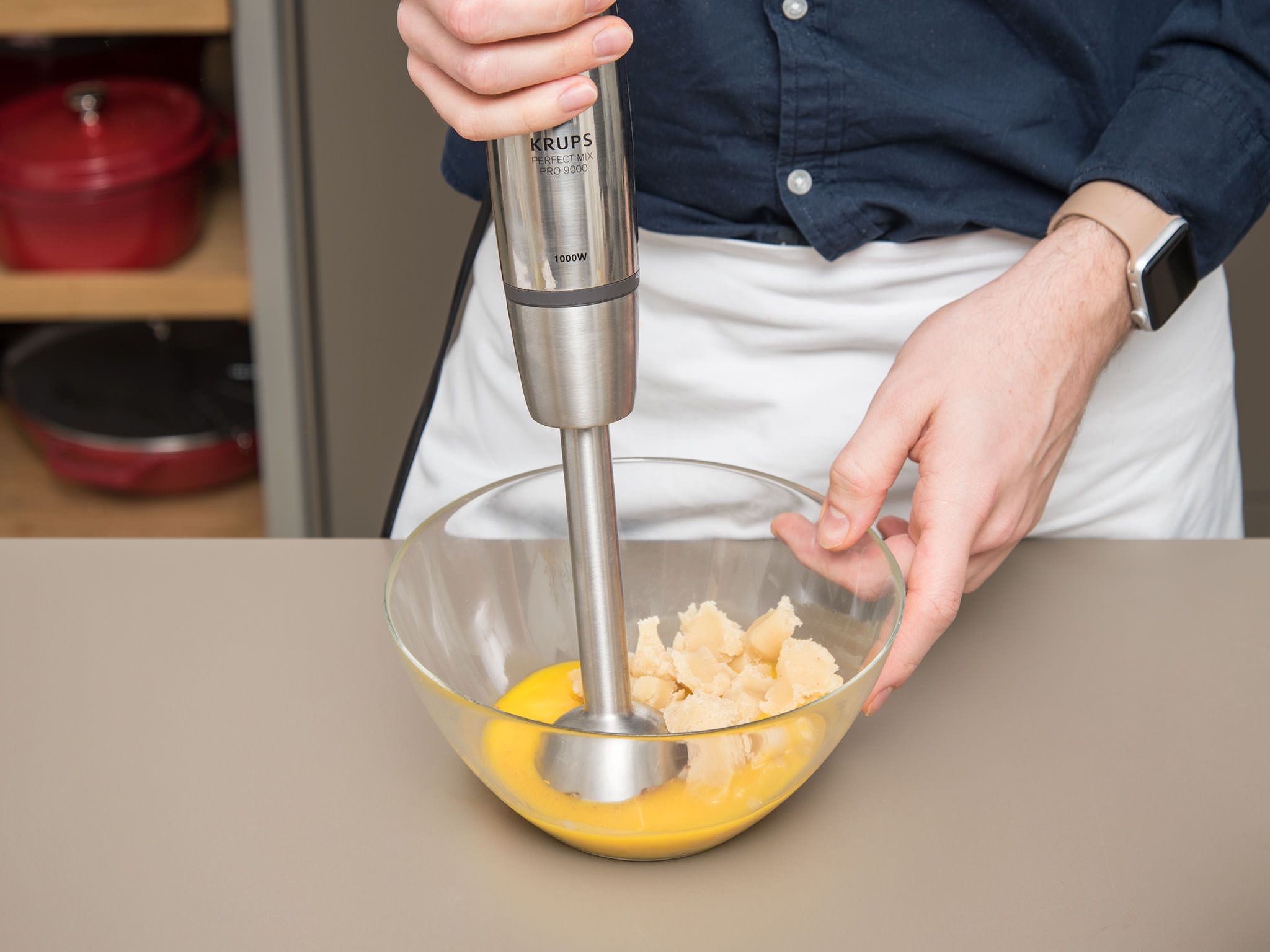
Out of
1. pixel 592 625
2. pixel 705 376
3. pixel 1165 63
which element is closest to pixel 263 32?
pixel 705 376

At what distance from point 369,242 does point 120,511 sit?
59 centimetres

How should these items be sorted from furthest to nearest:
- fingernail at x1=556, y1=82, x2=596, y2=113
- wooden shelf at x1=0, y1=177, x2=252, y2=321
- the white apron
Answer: wooden shelf at x1=0, y1=177, x2=252, y2=321
the white apron
fingernail at x1=556, y1=82, x2=596, y2=113

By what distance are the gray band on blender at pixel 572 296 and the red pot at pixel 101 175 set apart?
1.41 meters

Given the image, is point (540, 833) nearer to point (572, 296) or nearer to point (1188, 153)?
point (572, 296)

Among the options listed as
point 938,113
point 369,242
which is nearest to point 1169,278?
point 938,113

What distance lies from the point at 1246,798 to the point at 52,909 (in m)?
0.50

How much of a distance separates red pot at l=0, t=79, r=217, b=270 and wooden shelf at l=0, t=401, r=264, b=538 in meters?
0.39

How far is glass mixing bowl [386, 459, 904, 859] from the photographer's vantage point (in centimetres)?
51

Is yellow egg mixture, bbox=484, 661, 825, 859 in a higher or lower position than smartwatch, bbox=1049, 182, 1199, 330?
lower

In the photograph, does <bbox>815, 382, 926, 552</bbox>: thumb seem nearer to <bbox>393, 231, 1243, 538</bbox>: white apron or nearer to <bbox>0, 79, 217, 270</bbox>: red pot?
<bbox>393, 231, 1243, 538</bbox>: white apron

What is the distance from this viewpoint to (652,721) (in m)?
0.57

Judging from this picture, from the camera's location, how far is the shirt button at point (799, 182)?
825 mm

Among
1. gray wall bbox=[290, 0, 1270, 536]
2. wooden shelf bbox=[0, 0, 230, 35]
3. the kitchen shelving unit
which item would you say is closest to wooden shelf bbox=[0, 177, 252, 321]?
the kitchen shelving unit

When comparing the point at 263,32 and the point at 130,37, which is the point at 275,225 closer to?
the point at 263,32
